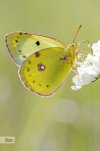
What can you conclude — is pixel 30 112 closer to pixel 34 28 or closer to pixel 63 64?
pixel 63 64

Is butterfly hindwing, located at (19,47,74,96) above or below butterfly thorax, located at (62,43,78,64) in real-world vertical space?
below

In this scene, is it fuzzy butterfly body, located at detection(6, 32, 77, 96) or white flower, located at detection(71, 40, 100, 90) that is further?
fuzzy butterfly body, located at detection(6, 32, 77, 96)

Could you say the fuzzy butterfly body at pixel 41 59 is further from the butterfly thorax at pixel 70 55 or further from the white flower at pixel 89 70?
the white flower at pixel 89 70

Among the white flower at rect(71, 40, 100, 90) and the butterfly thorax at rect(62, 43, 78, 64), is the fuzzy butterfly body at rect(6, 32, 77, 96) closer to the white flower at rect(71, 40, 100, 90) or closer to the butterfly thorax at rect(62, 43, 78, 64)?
the butterfly thorax at rect(62, 43, 78, 64)

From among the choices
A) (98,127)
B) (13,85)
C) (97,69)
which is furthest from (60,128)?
(97,69)

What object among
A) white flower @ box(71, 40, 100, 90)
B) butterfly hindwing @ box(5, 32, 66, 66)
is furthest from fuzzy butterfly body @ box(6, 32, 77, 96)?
white flower @ box(71, 40, 100, 90)

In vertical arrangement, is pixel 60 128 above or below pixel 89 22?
below
